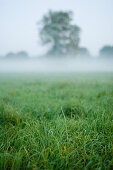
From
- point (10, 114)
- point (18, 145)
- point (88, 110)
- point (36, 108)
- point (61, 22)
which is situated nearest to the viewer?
point (18, 145)

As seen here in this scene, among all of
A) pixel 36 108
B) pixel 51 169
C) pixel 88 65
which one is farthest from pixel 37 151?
pixel 88 65

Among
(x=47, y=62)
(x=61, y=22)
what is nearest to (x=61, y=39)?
(x=61, y=22)

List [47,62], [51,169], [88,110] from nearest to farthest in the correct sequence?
[51,169]
[88,110]
[47,62]

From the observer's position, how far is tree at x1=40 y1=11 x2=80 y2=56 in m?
24.8

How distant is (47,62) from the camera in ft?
105

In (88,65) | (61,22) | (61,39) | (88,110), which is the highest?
(61,22)

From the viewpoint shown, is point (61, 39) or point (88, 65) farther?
point (88, 65)

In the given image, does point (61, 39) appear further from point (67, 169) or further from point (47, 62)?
point (67, 169)

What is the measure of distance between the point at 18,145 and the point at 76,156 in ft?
2.07

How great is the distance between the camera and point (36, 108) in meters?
2.12

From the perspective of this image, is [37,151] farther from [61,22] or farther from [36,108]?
[61,22]

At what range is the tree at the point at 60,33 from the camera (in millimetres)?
24828

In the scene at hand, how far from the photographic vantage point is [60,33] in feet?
85.8

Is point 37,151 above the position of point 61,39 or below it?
below
